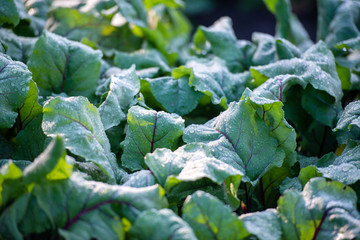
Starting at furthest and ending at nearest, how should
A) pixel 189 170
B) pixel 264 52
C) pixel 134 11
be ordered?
pixel 134 11
pixel 264 52
pixel 189 170

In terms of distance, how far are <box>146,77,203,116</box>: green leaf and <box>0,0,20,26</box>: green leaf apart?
2.08 feet

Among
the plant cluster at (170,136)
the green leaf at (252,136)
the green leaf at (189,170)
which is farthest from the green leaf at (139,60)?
the green leaf at (189,170)

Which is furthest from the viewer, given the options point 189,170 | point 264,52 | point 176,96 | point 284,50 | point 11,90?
point 264,52

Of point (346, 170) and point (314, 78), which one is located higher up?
point (314, 78)

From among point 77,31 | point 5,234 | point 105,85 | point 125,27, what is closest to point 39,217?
point 5,234

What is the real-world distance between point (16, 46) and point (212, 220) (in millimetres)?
1129

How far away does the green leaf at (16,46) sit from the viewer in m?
1.45

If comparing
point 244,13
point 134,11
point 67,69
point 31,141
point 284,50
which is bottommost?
point 244,13

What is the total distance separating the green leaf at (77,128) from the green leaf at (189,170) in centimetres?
15

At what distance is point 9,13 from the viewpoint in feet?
4.78

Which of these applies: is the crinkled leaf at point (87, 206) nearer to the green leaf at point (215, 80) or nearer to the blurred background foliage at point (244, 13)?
the green leaf at point (215, 80)

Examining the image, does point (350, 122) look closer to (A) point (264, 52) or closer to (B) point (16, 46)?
(A) point (264, 52)

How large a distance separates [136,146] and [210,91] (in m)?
0.36

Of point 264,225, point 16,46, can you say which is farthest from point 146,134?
point 16,46
